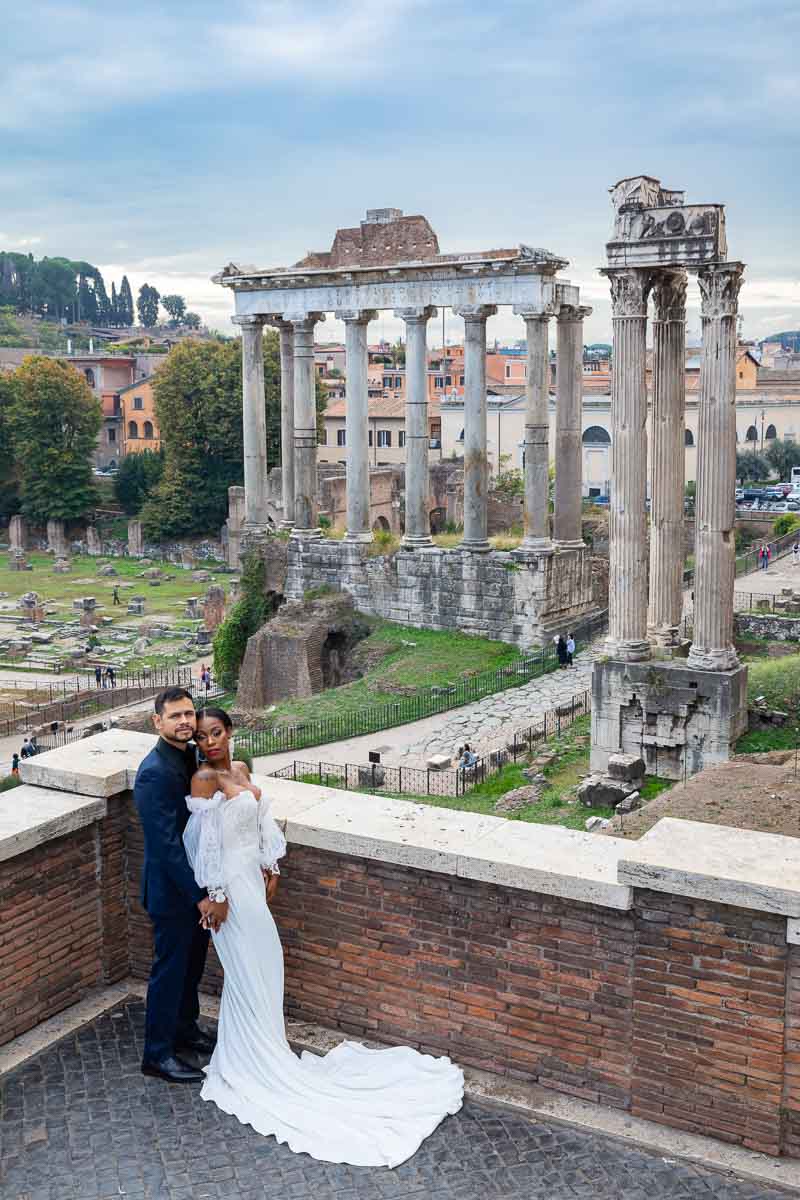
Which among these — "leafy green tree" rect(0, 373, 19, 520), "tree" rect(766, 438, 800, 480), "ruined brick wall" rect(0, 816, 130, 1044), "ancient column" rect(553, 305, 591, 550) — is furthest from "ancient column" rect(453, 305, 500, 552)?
"leafy green tree" rect(0, 373, 19, 520)

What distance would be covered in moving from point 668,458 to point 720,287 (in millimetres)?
2576

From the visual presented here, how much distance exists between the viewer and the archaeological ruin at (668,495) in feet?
52.3

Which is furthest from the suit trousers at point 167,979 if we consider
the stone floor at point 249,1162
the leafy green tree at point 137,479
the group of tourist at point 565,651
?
the leafy green tree at point 137,479

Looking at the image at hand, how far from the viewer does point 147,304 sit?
16150 cm

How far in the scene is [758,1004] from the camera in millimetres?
4887

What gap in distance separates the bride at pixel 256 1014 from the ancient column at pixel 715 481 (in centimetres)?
1156

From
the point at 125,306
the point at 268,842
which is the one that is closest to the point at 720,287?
the point at 268,842

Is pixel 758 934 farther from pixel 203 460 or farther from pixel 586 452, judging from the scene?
pixel 586 452

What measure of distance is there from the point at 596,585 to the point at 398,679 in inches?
239

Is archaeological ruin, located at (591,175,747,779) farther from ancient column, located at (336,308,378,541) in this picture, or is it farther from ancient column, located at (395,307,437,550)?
ancient column, located at (336,308,378,541)

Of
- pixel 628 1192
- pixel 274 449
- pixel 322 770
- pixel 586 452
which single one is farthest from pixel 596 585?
pixel 586 452

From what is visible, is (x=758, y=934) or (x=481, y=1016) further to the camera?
(x=481, y=1016)

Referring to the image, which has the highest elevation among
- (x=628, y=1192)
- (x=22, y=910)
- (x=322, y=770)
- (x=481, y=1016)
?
(x=22, y=910)

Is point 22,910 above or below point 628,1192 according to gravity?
above
